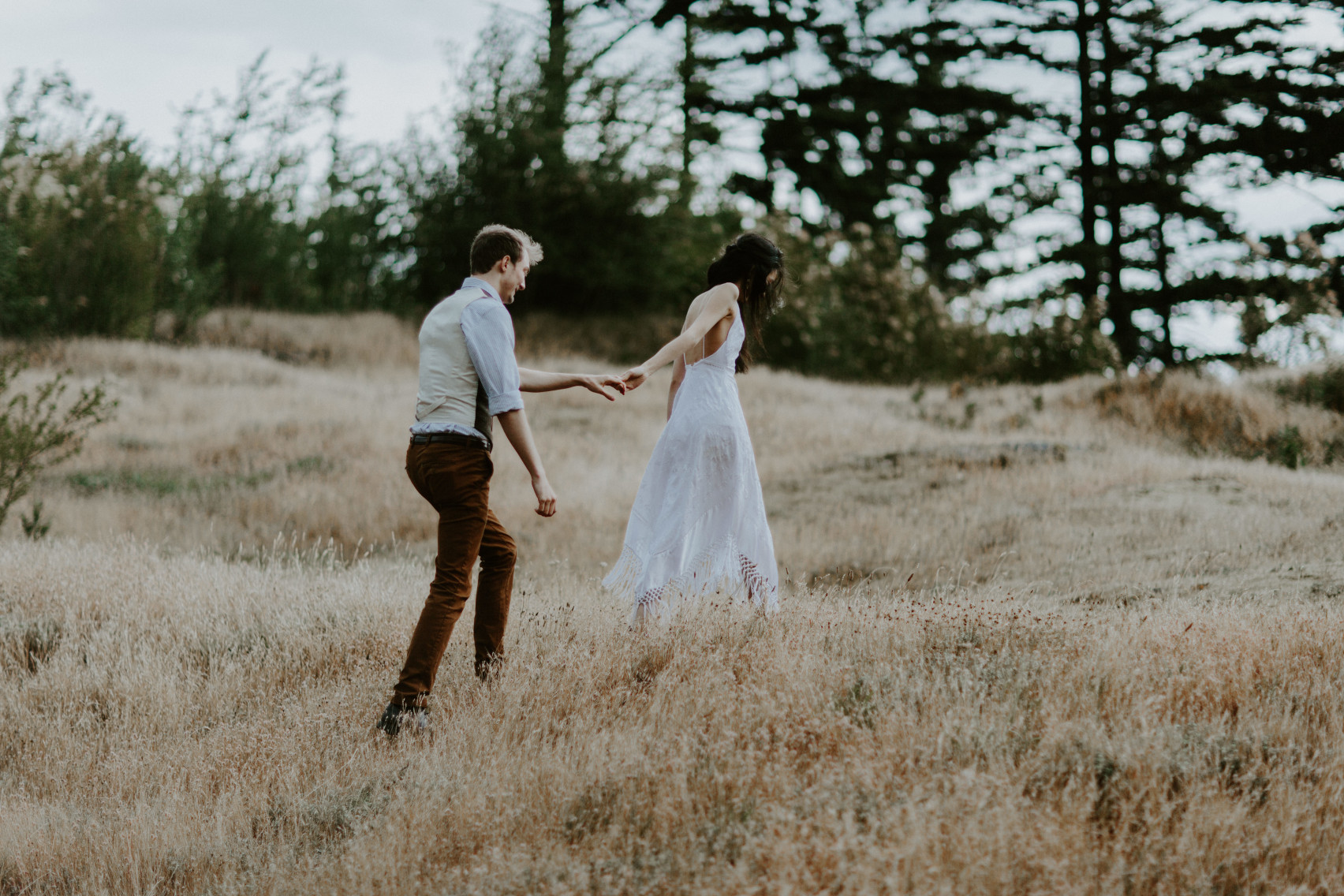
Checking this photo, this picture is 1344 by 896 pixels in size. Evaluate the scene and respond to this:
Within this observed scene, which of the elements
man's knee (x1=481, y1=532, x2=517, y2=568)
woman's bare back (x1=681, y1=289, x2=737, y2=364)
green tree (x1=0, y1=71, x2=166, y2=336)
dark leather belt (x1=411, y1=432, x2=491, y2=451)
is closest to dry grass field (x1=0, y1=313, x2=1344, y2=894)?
man's knee (x1=481, y1=532, x2=517, y2=568)

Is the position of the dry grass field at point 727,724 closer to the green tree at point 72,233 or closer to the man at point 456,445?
the man at point 456,445

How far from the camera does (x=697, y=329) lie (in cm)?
503

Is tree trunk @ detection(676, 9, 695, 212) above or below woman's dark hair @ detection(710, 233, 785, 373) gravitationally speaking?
above

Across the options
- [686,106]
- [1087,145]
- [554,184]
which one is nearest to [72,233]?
[554,184]

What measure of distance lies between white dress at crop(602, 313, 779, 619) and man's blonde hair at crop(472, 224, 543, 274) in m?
1.18

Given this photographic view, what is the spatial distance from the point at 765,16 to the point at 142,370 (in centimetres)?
1679

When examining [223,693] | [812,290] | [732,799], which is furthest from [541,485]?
[812,290]

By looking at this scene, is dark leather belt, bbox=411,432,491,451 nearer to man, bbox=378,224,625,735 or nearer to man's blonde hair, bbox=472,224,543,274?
man, bbox=378,224,625,735

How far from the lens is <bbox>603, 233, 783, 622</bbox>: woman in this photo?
16.6 ft

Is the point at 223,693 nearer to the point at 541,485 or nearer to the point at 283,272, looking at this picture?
the point at 541,485

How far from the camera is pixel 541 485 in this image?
4270mm

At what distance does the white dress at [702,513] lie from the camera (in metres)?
5.08

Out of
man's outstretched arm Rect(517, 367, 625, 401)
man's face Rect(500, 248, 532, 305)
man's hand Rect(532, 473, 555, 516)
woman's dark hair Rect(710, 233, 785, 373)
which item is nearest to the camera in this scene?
man's hand Rect(532, 473, 555, 516)

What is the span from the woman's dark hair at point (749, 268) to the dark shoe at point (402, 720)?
8.36 ft
